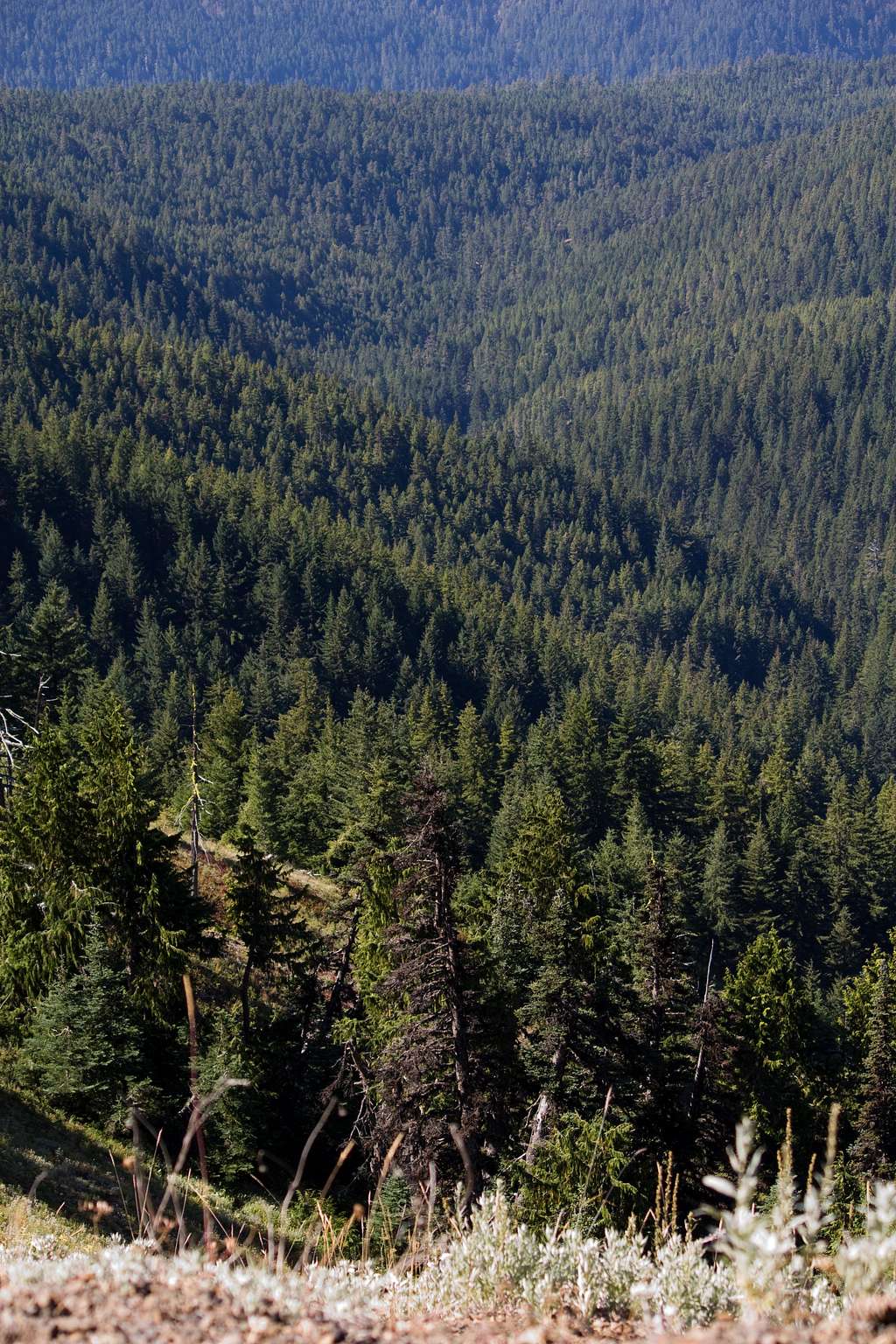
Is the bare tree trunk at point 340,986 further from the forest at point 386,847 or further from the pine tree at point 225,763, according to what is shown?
the pine tree at point 225,763

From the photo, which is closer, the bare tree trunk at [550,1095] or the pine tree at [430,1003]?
the pine tree at [430,1003]

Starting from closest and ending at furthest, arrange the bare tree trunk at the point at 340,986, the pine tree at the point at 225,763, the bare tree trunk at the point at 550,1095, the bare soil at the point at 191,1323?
the bare soil at the point at 191,1323 → the bare tree trunk at the point at 550,1095 → the bare tree trunk at the point at 340,986 → the pine tree at the point at 225,763

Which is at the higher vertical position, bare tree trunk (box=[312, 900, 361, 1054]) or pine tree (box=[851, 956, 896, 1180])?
bare tree trunk (box=[312, 900, 361, 1054])

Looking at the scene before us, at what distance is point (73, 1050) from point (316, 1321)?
53.0ft

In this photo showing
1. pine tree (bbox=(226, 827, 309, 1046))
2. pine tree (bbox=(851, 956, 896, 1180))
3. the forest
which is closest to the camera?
the forest

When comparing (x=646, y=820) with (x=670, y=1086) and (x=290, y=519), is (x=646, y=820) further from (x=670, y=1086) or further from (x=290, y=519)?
(x=290, y=519)

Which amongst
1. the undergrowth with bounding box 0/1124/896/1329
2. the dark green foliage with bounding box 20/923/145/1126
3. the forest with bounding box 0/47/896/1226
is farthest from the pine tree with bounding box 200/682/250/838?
the undergrowth with bounding box 0/1124/896/1329

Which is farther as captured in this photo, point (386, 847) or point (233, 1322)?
point (386, 847)

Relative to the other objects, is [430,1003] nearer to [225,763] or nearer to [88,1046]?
[88,1046]

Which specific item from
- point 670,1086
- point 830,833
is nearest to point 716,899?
point 830,833

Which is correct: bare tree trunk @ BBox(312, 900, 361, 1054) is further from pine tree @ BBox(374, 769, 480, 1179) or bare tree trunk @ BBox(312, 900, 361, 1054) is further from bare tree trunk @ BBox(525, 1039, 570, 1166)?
pine tree @ BBox(374, 769, 480, 1179)

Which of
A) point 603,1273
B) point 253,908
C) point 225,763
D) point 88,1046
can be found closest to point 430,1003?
point 88,1046

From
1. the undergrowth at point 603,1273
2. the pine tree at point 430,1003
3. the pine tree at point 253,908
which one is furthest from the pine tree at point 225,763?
the undergrowth at point 603,1273

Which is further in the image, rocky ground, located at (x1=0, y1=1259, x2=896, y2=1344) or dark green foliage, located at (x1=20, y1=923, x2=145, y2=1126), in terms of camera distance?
dark green foliage, located at (x1=20, y1=923, x2=145, y2=1126)
